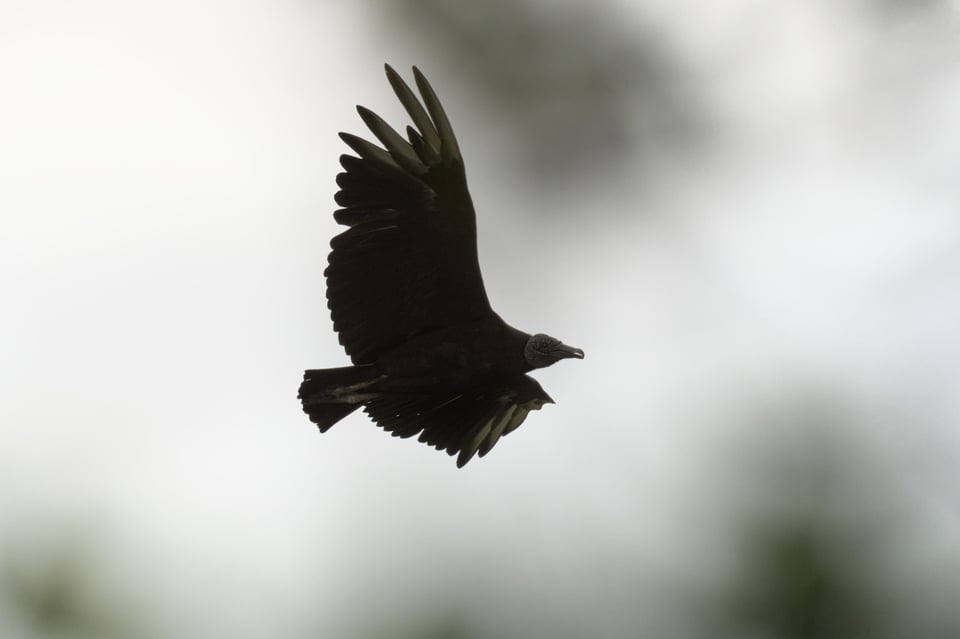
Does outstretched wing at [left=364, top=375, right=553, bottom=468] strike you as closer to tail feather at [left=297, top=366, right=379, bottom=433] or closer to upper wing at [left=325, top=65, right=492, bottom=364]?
tail feather at [left=297, top=366, right=379, bottom=433]

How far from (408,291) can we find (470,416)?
1538mm

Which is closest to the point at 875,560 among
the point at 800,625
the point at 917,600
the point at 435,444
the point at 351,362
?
the point at 917,600

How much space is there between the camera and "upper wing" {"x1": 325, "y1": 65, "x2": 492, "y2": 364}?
947 cm

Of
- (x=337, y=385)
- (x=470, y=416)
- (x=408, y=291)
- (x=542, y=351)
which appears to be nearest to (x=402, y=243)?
(x=408, y=291)

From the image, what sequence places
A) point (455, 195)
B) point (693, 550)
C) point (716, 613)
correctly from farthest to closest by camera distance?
point (693, 550) < point (716, 613) < point (455, 195)

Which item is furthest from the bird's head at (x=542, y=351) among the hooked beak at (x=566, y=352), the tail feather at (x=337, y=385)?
the tail feather at (x=337, y=385)

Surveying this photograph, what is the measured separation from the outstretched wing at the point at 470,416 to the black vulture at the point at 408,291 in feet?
0.75

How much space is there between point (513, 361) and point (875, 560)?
11.1m

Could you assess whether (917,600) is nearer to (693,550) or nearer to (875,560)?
(875,560)

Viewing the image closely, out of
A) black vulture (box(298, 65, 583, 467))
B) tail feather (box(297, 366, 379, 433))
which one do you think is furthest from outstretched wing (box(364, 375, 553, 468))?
tail feather (box(297, 366, 379, 433))

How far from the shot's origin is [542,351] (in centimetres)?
977

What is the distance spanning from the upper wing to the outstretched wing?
834mm

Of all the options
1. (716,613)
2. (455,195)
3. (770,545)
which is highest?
(455,195)

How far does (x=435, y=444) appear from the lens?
10570mm
